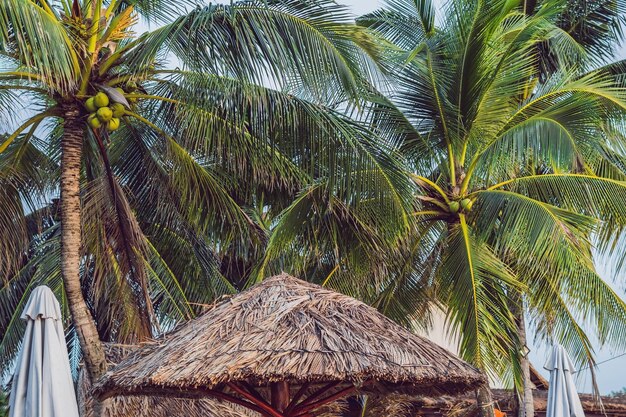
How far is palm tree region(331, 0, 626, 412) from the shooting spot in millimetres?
10898

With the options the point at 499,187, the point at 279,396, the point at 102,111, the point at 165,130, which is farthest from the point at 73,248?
the point at 499,187

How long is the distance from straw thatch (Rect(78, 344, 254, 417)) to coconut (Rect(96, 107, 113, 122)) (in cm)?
271

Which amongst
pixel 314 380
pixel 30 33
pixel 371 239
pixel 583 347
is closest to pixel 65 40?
pixel 30 33

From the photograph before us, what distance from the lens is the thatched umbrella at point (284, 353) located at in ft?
23.2

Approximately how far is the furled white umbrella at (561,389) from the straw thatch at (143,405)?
3.81 meters

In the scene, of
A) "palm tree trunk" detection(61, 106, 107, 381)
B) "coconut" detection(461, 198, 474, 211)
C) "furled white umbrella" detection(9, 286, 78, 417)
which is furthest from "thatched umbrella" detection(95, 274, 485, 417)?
"coconut" detection(461, 198, 474, 211)

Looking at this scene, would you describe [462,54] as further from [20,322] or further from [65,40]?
[20,322]

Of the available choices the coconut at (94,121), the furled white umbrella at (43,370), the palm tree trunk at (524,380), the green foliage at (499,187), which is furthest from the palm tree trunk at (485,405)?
the furled white umbrella at (43,370)

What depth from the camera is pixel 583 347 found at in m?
12.2

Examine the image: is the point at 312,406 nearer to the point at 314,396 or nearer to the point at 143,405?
the point at 314,396

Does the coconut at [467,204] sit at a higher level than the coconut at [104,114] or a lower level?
lower

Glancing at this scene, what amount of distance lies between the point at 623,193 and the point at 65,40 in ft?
A: 21.1

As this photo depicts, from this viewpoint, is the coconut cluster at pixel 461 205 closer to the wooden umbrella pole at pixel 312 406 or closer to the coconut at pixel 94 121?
the wooden umbrella pole at pixel 312 406

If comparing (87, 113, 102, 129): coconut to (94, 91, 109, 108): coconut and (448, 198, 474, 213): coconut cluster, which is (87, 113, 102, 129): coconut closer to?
(94, 91, 109, 108): coconut
